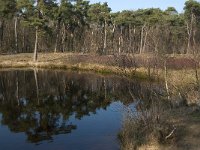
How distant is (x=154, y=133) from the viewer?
13.1 metres

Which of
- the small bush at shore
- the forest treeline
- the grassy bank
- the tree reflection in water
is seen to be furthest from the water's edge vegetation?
the forest treeline

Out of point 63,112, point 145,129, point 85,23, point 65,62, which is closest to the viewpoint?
point 145,129

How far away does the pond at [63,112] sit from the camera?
51.7 ft

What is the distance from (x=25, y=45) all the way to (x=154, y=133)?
7153 cm

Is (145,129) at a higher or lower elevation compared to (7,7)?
lower

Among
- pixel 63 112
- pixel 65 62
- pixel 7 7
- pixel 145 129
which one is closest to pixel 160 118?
pixel 145 129

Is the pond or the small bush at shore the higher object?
the small bush at shore

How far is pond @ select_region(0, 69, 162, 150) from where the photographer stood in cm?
1575

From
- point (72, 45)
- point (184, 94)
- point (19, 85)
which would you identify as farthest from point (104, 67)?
point (72, 45)

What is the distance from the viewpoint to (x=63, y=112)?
22.2 metres

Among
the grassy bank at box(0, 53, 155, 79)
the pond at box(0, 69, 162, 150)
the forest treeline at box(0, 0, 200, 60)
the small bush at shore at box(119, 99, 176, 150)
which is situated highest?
the forest treeline at box(0, 0, 200, 60)

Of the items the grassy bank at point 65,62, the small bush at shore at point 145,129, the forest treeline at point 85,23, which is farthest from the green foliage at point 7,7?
the small bush at shore at point 145,129

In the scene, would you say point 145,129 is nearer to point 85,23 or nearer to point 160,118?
point 160,118

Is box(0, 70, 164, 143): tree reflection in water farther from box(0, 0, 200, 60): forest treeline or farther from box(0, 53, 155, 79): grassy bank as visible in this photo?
box(0, 0, 200, 60): forest treeline
